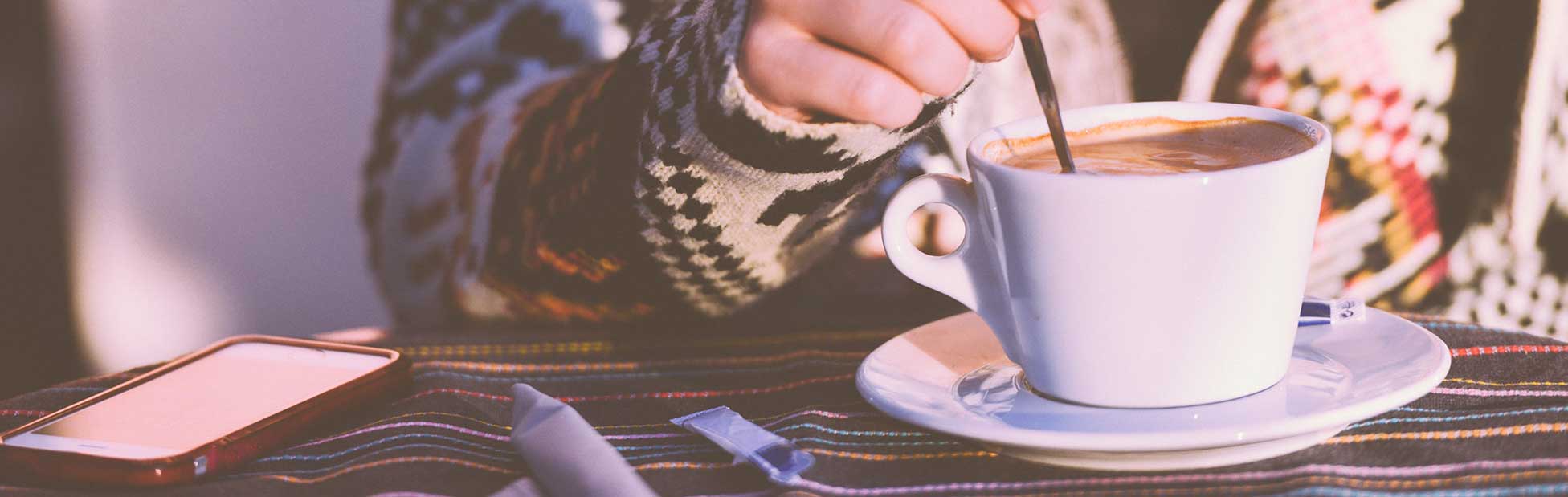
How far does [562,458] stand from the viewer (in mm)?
361

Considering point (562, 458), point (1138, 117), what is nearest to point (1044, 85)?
point (1138, 117)

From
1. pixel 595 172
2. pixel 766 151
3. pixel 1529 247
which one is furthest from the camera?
pixel 1529 247

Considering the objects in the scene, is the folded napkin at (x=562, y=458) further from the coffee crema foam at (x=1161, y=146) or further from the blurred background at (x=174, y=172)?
the blurred background at (x=174, y=172)

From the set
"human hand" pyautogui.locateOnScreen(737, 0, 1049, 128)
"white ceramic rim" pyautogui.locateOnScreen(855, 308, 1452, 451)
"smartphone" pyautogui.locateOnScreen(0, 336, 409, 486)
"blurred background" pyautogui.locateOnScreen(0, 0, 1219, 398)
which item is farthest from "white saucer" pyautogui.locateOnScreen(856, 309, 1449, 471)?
"blurred background" pyautogui.locateOnScreen(0, 0, 1219, 398)

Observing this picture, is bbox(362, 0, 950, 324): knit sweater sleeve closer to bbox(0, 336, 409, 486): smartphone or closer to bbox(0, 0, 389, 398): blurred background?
bbox(0, 336, 409, 486): smartphone

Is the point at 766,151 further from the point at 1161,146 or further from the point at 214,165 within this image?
the point at 214,165

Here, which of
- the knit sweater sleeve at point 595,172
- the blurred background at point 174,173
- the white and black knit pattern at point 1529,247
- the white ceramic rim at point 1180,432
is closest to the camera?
the white ceramic rim at point 1180,432

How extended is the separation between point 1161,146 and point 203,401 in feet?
1.25

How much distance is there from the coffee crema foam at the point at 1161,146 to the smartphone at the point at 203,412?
27 cm

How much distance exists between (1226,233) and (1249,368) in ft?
0.18

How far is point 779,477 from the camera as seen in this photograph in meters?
0.37

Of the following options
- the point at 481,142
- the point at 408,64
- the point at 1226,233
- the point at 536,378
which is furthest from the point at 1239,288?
the point at 408,64

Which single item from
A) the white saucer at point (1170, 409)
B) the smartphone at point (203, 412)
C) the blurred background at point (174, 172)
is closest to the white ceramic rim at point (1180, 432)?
the white saucer at point (1170, 409)

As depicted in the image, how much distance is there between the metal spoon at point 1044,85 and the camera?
409 mm
